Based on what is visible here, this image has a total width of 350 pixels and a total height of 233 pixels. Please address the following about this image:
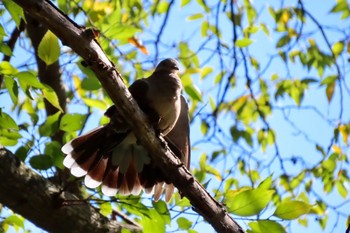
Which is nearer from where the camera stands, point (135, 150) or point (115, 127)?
point (115, 127)

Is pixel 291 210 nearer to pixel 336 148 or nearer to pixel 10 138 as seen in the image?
pixel 10 138

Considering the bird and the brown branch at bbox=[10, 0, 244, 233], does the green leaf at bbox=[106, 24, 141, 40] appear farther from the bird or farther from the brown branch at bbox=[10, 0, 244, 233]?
the brown branch at bbox=[10, 0, 244, 233]

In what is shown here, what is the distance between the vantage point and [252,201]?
7.14ft

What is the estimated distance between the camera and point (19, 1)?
1.95 m

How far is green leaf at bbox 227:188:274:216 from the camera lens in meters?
2.17

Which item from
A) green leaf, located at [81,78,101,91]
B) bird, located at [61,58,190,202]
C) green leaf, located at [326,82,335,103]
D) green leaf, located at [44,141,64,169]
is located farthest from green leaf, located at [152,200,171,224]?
green leaf, located at [326,82,335,103]

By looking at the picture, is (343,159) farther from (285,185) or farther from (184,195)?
(184,195)

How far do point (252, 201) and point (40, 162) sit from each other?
96cm

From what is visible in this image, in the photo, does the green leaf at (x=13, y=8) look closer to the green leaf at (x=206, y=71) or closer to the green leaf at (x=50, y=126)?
the green leaf at (x=50, y=126)

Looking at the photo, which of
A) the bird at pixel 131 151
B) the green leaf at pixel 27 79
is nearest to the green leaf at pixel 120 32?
the bird at pixel 131 151

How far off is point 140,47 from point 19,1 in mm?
1697

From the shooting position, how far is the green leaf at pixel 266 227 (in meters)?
2.17

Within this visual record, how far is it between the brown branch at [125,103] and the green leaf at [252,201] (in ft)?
0.25

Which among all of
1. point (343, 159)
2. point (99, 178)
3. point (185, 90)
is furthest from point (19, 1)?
point (343, 159)
